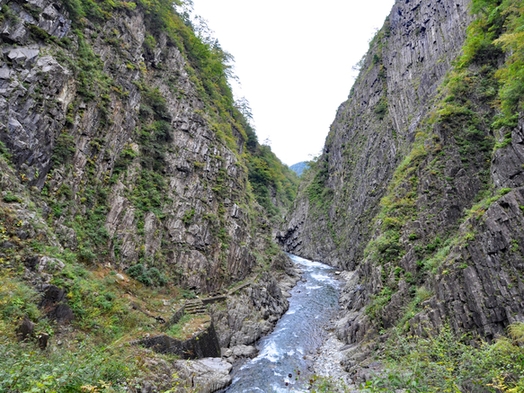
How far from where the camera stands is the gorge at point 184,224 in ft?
31.2

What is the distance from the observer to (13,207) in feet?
38.7

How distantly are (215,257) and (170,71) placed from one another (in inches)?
832

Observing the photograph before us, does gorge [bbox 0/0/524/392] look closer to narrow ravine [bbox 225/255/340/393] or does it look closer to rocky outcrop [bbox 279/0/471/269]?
rocky outcrop [bbox 279/0/471/269]

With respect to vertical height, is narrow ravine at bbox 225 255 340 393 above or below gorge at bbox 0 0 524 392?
below

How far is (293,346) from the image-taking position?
1950 cm

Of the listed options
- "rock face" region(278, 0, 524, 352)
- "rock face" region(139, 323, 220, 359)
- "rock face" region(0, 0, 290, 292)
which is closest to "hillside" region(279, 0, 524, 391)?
"rock face" region(278, 0, 524, 352)

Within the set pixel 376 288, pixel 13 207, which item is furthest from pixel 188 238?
pixel 376 288

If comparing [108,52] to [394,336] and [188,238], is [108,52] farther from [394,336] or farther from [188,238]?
[394,336]

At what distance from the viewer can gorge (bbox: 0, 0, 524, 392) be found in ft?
31.2

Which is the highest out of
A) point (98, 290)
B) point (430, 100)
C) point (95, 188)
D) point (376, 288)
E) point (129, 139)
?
point (430, 100)

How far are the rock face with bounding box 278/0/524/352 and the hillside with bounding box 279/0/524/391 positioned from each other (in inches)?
2.6

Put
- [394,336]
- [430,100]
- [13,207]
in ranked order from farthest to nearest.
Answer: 1. [430,100]
2. [394,336]
3. [13,207]

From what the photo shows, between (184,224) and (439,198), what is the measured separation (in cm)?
1889

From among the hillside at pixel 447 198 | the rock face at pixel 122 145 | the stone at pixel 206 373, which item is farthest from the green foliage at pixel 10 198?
the hillside at pixel 447 198
